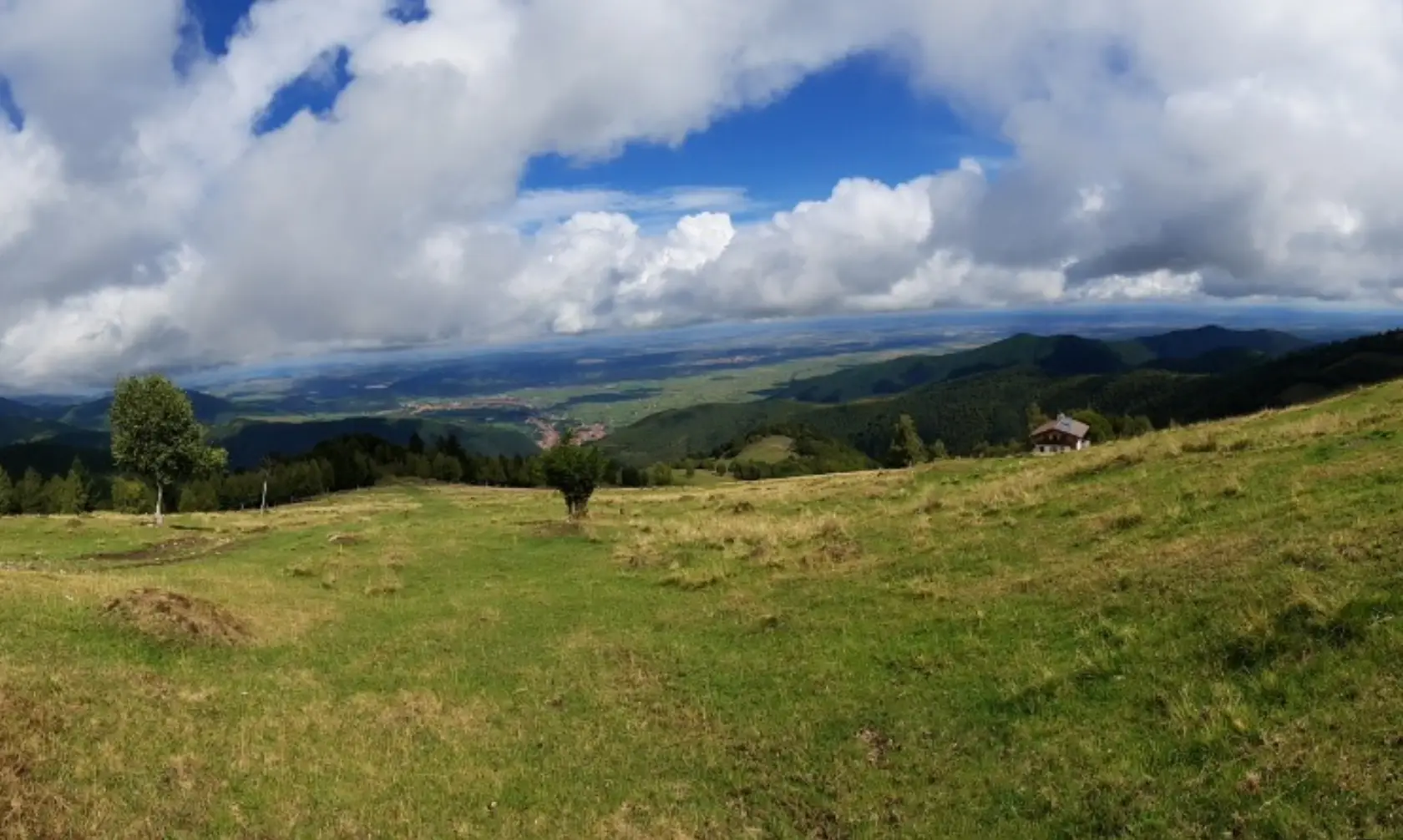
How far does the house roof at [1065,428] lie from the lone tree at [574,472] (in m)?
92.1

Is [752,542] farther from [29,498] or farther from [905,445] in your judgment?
[29,498]

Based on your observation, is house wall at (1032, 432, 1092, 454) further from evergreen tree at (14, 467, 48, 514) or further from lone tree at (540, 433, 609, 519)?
evergreen tree at (14, 467, 48, 514)

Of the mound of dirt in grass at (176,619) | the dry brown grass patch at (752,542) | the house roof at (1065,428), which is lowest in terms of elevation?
the house roof at (1065,428)

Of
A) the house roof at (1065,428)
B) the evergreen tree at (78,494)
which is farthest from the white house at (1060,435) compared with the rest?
the evergreen tree at (78,494)

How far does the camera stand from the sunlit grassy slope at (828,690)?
10.7 meters

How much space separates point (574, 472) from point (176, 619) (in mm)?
29215

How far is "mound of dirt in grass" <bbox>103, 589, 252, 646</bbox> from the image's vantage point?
2020 cm

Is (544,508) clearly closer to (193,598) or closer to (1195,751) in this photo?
(193,598)

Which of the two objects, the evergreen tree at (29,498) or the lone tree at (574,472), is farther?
the evergreen tree at (29,498)

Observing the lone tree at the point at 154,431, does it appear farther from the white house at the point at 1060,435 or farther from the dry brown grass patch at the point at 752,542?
the white house at the point at 1060,435

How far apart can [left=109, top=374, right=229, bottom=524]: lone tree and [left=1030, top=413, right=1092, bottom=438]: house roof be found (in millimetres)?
112570

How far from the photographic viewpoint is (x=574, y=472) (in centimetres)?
4925

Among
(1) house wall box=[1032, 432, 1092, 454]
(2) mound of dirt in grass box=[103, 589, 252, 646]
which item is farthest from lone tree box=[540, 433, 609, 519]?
(1) house wall box=[1032, 432, 1092, 454]

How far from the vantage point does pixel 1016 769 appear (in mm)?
11711
